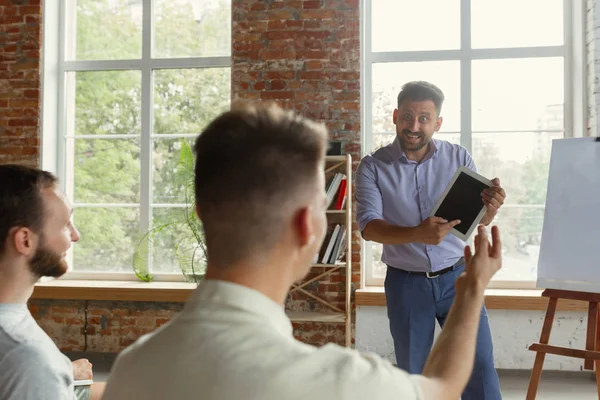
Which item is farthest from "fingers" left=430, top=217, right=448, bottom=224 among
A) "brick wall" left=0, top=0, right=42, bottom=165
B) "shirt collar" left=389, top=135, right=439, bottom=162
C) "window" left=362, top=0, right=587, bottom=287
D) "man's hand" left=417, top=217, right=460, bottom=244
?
"brick wall" left=0, top=0, right=42, bottom=165

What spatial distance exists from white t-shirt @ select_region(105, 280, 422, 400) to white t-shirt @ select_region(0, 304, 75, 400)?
50 centimetres

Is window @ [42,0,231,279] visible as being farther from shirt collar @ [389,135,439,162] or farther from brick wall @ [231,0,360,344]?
shirt collar @ [389,135,439,162]

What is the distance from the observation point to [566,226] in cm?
345

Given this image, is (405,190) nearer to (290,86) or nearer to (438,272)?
(438,272)

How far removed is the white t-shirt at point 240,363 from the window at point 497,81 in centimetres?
427

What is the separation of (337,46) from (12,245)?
12.2 feet

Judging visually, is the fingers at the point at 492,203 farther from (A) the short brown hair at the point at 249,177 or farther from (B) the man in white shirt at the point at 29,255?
(A) the short brown hair at the point at 249,177

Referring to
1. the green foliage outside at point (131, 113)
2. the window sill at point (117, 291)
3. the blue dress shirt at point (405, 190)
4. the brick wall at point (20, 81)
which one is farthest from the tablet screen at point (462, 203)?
the brick wall at point (20, 81)

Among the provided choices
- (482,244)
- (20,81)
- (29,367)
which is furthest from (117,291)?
(482,244)

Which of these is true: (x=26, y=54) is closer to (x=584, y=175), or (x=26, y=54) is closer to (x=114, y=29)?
(x=114, y=29)

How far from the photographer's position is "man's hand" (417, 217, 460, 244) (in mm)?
2654

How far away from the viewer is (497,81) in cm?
498

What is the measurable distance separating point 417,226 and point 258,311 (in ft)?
6.62

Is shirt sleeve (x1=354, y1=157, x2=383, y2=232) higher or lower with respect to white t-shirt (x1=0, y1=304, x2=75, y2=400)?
higher
